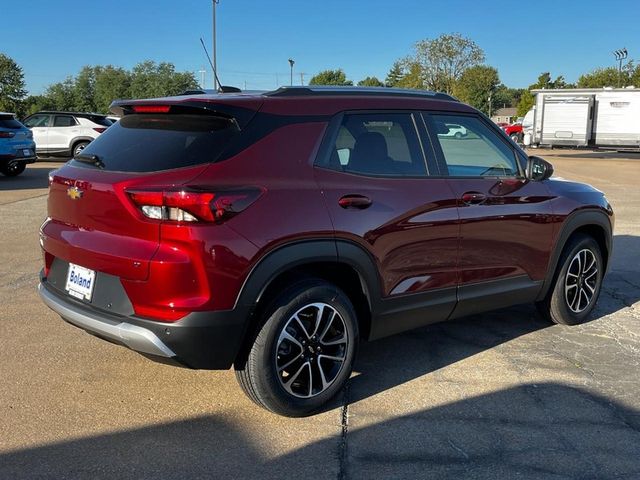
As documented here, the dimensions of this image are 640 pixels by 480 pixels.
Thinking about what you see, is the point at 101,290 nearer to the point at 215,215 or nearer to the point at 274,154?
the point at 215,215

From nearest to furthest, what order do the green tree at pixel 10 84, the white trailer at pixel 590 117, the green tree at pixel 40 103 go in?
the white trailer at pixel 590 117, the green tree at pixel 10 84, the green tree at pixel 40 103

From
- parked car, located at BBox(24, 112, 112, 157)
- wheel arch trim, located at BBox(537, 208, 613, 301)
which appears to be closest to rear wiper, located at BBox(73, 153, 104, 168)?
wheel arch trim, located at BBox(537, 208, 613, 301)

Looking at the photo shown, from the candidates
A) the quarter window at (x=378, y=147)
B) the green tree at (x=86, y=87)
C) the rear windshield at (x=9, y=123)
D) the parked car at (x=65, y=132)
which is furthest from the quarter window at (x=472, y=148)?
the green tree at (x=86, y=87)

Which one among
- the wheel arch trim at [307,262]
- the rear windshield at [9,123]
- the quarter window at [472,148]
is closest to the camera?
the wheel arch trim at [307,262]

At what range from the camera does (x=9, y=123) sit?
1488 centimetres

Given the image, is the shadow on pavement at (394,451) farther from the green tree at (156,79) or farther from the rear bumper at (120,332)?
the green tree at (156,79)

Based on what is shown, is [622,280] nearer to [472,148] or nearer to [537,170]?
[537,170]

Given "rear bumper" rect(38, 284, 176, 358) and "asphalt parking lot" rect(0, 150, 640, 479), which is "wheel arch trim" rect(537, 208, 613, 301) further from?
"rear bumper" rect(38, 284, 176, 358)

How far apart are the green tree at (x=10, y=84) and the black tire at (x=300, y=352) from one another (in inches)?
2070

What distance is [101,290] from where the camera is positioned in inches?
128

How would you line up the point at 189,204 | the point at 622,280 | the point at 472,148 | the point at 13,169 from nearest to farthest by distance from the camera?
the point at 189,204 → the point at 472,148 → the point at 622,280 → the point at 13,169

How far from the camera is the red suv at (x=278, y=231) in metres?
3.04

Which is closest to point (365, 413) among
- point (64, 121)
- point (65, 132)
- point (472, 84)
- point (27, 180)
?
point (27, 180)

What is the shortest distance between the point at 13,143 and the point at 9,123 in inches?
21.5
